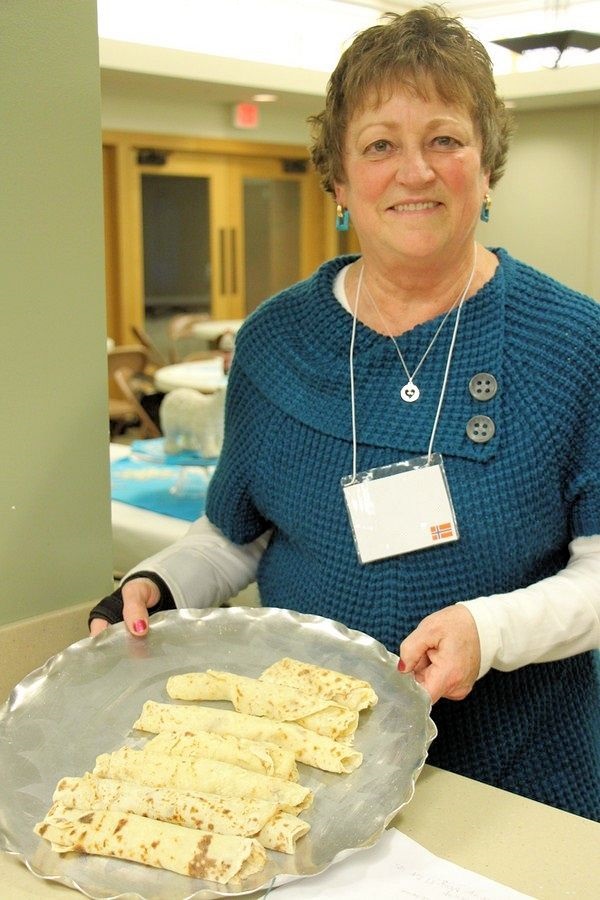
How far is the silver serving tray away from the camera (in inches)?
36.3

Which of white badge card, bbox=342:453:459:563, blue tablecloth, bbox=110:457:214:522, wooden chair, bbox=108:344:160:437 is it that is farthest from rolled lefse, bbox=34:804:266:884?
wooden chair, bbox=108:344:160:437

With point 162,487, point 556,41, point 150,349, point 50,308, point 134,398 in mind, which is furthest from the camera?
point 150,349

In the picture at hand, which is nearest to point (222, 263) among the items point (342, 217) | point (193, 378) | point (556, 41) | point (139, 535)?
point (193, 378)

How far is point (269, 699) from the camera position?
1.17m

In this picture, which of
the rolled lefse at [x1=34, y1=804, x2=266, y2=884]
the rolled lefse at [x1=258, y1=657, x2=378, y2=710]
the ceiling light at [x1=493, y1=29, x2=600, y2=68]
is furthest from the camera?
the ceiling light at [x1=493, y1=29, x2=600, y2=68]

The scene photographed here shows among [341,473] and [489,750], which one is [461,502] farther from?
[489,750]

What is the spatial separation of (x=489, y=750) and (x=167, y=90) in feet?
22.2

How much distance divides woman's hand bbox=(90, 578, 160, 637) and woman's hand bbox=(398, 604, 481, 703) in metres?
0.37

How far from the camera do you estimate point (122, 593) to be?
4.55 feet

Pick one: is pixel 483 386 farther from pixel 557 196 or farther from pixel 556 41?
pixel 557 196

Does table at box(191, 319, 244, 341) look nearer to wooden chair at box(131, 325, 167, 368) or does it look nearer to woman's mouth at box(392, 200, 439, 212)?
wooden chair at box(131, 325, 167, 368)

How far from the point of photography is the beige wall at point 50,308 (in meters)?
1.37

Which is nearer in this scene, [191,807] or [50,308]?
[191,807]

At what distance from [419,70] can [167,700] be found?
849mm
